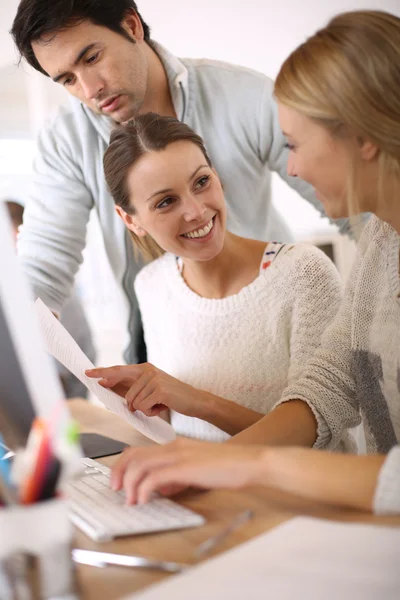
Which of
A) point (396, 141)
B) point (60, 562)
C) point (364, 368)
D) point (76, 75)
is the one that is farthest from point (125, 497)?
point (76, 75)

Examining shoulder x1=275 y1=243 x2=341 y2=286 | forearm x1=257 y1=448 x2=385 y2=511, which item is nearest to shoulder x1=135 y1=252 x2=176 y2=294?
shoulder x1=275 y1=243 x2=341 y2=286

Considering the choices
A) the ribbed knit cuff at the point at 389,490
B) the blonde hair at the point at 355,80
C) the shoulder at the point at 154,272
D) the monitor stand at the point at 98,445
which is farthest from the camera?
the shoulder at the point at 154,272

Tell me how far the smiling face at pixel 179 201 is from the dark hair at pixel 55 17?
0.29m

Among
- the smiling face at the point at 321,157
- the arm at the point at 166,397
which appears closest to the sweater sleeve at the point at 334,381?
the smiling face at the point at 321,157

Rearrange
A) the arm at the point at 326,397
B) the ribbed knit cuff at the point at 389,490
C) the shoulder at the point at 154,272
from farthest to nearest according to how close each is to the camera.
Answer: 1. the shoulder at the point at 154,272
2. the arm at the point at 326,397
3. the ribbed knit cuff at the point at 389,490

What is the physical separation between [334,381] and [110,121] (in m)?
0.75

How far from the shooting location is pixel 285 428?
100 cm

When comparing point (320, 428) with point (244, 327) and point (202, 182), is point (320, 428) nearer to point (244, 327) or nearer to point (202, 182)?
point (244, 327)

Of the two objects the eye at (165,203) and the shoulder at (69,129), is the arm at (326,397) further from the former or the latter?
the shoulder at (69,129)

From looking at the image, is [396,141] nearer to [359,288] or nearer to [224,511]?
[359,288]

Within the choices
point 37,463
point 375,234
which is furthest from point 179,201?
point 37,463

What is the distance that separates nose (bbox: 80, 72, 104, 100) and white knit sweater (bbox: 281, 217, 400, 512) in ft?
2.13

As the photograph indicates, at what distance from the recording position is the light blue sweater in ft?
4.58

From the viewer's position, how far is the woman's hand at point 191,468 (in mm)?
710
